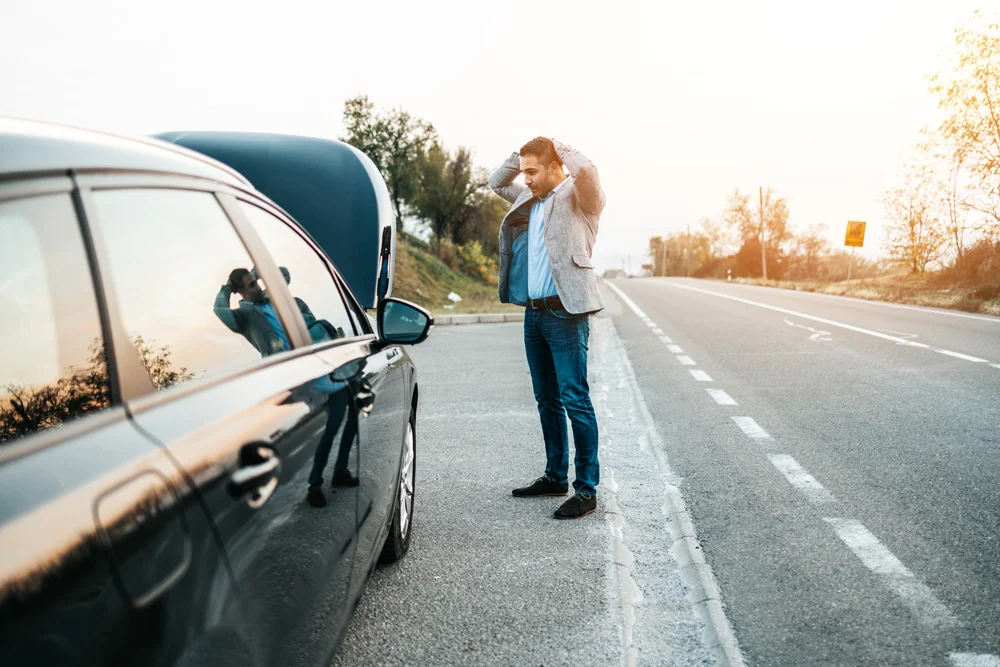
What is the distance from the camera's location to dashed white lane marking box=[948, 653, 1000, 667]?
2.78 metres

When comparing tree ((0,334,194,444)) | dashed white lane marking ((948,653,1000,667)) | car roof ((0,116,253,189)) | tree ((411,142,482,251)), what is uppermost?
tree ((411,142,482,251))

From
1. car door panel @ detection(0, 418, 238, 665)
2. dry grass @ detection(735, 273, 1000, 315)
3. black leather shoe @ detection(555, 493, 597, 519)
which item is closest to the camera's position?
car door panel @ detection(0, 418, 238, 665)

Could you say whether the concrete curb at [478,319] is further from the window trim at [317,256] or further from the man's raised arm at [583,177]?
the window trim at [317,256]

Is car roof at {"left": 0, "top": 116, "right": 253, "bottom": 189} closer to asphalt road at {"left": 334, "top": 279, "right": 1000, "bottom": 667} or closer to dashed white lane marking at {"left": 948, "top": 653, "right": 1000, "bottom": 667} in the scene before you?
asphalt road at {"left": 334, "top": 279, "right": 1000, "bottom": 667}

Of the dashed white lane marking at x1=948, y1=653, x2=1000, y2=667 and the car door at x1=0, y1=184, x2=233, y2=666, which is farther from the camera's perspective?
the dashed white lane marking at x1=948, y1=653, x2=1000, y2=667

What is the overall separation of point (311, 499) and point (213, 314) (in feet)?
1.64

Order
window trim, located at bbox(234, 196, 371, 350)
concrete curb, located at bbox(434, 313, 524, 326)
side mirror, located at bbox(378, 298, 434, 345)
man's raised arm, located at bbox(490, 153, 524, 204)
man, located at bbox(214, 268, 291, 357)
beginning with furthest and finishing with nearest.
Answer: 1. concrete curb, located at bbox(434, 313, 524, 326)
2. man's raised arm, located at bbox(490, 153, 524, 204)
3. side mirror, located at bbox(378, 298, 434, 345)
4. window trim, located at bbox(234, 196, 371, 350)
5. man, located at bbox(214, 268, 291, 357)

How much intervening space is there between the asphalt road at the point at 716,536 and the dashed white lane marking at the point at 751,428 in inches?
1.5

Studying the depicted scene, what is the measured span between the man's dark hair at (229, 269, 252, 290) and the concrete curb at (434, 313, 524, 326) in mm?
16902

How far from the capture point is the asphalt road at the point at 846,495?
122 inches

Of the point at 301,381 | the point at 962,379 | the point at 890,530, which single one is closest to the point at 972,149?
the point at 962,379

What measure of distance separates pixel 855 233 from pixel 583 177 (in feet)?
145

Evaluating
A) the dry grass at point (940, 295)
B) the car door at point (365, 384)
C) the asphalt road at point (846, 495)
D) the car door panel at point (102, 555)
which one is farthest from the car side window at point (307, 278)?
the dry grass at point (940, 295)

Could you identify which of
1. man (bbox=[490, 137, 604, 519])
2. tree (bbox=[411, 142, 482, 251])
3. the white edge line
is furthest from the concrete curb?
tree (bbox=[411, 142, 482, 251])
